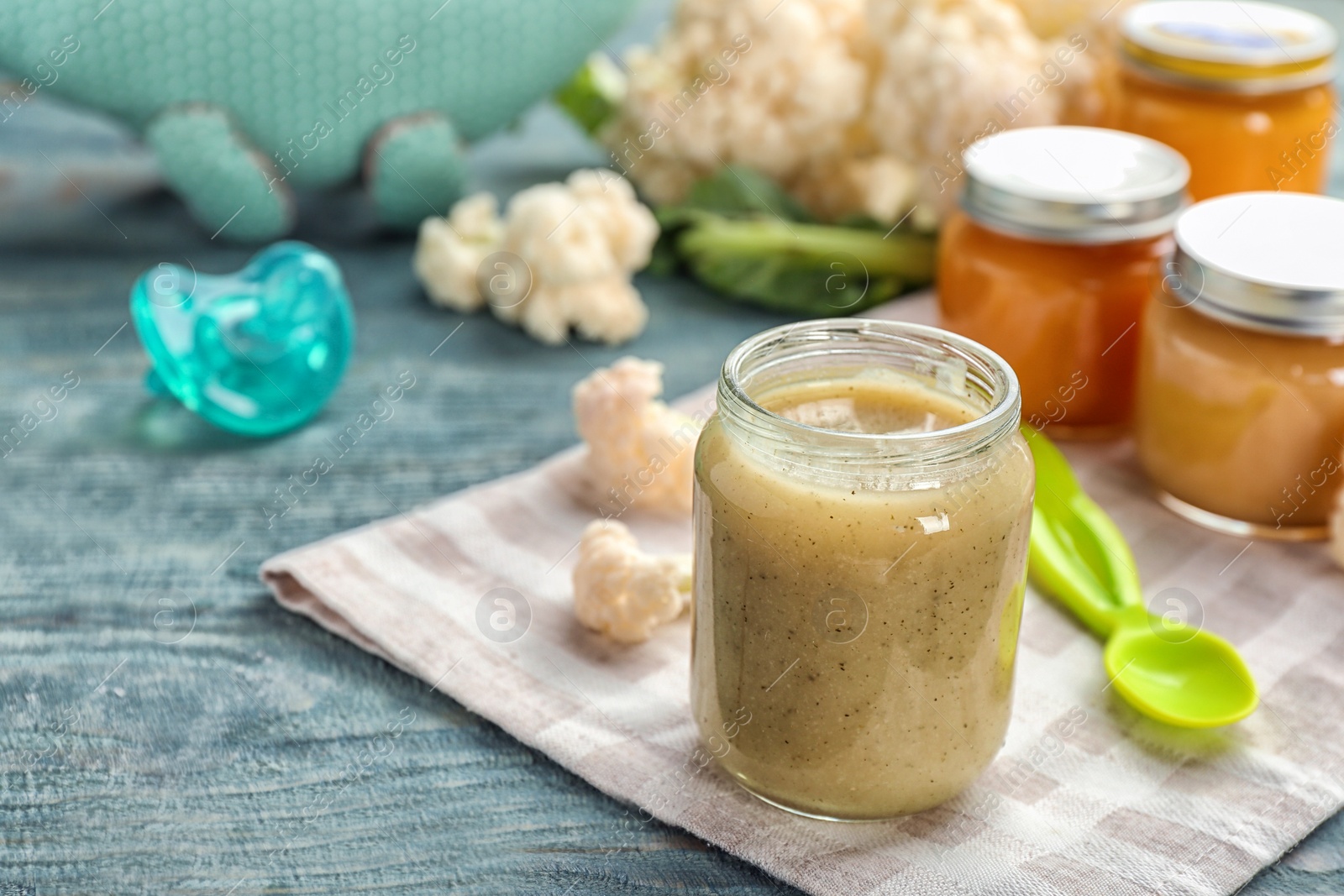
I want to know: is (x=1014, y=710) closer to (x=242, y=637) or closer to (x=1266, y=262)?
(x=1266, y=262)

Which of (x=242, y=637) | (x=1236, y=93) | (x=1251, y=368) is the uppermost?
(x=1236, y=93)

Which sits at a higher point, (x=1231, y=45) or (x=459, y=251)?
(x=1231, y=45)

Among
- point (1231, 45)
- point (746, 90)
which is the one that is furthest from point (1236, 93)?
point (746, 90)

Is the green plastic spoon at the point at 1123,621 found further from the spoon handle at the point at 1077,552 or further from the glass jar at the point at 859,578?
the glass jar at the point at 859,578

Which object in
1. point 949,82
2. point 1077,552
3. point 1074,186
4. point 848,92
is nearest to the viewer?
point 1077,552

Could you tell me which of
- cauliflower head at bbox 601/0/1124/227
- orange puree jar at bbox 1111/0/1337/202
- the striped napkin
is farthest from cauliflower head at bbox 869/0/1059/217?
the striped napkin

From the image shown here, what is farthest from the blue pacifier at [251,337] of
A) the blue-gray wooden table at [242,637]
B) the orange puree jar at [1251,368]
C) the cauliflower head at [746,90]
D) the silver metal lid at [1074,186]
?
the orange puree jar at [1251,368]

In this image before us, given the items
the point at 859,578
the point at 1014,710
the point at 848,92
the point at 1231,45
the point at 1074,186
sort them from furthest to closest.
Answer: the point at 848,92, the point at 1231,45, the point at 1074,186, the point at 1014,710, the point at 859,578

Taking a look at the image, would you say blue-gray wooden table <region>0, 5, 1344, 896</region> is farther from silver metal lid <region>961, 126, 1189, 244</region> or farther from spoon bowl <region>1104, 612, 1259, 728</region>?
silver metal lid <region>961, 126, 1189, 244</region>
